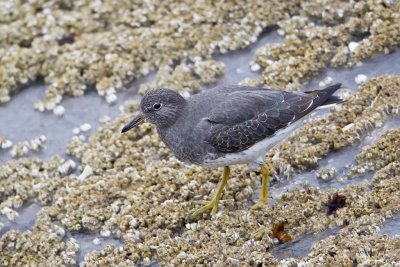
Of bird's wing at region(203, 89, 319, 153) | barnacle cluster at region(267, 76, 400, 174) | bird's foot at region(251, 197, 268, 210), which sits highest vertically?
bird's wing at region(203, 89, 319, 153)

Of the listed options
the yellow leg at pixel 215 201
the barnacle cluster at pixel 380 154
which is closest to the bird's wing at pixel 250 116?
the yellow leg at pixel 215 201

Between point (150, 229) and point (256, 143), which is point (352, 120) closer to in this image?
point (256, 143)

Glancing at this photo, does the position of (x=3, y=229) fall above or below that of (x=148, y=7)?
below

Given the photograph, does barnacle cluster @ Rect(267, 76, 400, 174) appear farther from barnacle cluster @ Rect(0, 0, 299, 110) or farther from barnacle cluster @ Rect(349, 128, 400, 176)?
barnacle cluster @ Rect(0, 0, 299, 110)

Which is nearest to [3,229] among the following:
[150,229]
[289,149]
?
[150,229]

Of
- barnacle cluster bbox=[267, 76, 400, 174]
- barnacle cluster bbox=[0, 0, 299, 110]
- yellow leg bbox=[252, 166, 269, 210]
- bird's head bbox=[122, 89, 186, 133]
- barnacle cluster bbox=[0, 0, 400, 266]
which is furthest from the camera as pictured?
barnacle cluster bbox=[0, 0, 299, 110]

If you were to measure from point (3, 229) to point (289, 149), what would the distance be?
3.66 meters

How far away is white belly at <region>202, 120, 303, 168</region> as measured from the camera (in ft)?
26.0

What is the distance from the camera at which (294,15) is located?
10562 millimetres

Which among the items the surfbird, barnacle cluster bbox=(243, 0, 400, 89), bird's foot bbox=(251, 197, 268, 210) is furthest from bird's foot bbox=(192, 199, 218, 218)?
barnacle cluster bbox=(243, 0, 400, 89)

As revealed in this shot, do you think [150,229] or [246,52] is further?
[246,52]

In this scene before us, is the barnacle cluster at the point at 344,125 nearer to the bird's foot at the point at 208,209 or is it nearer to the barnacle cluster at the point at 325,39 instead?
the barnacle cluster at the point at 325,39

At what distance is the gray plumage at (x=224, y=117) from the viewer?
7922 mm

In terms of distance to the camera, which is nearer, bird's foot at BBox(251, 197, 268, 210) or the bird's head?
bird's foot at BBox(251, 197, 268, 210)
